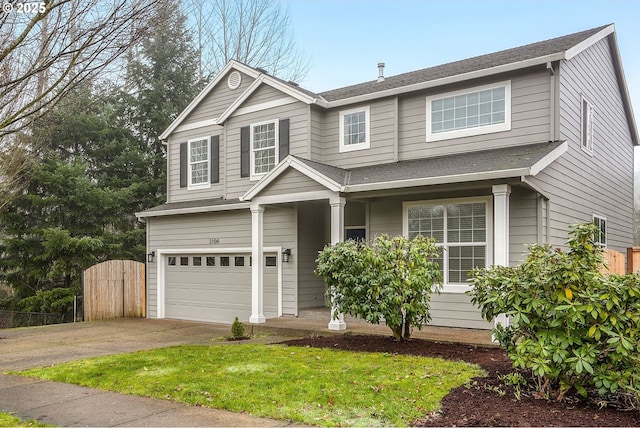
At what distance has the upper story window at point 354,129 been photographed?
477 inches

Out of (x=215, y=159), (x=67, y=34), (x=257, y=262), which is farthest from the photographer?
(x=215, y=159)

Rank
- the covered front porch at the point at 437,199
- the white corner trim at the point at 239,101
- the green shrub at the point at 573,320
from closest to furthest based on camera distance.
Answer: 1. the green shrub at the point at 573,320
2. the covered front porch at the point at 437,199
3. the white corner trim at the point at 239,101

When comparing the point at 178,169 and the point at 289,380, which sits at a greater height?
the point at 178,169

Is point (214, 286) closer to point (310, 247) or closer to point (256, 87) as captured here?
point (310, 247)

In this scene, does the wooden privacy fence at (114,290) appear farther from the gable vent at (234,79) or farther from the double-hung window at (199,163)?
the gable vent at (234,79)

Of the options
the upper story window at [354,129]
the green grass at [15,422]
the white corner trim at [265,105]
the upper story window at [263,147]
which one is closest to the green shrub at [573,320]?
the green grass at [15,422]

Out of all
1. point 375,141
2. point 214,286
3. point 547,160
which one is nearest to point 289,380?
point 547,160

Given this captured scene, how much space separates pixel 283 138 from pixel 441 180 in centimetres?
521

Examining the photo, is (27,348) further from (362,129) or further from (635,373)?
(635,373)

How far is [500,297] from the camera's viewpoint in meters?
5.35

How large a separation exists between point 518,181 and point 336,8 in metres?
6.99

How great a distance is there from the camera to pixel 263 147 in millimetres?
13438

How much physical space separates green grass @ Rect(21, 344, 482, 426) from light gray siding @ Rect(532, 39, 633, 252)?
4684 millimetres

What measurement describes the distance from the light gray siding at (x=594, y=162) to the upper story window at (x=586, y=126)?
0.18 metres
